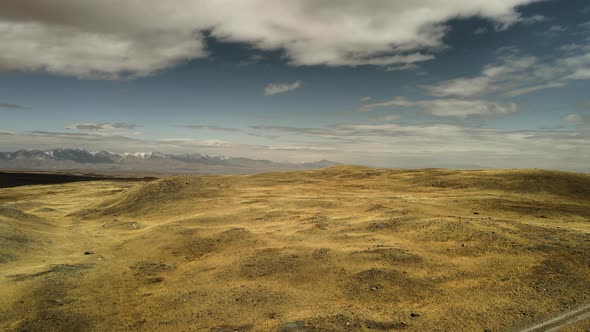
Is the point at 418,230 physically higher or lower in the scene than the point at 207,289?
higher

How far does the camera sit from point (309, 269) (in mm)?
14484

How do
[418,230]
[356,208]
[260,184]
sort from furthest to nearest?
1. [260,184]
2. [356,208]
3. [418,230]

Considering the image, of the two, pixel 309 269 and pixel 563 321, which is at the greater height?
pixel 563 321

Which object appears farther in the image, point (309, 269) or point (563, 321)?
point (309, 269)

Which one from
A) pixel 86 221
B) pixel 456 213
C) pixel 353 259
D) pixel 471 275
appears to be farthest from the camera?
pixel 86 221

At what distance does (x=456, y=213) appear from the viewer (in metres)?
23.4

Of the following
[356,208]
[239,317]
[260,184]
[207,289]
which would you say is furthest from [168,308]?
[260,184]

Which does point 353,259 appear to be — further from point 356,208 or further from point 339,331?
point 356,208

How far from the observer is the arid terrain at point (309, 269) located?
1037 cm

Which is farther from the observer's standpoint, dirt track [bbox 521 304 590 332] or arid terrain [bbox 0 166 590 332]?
arid terrain [bbox 0 166 590 332]

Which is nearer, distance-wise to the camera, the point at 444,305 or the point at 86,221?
the point at 444,305

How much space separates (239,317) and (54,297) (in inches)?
274

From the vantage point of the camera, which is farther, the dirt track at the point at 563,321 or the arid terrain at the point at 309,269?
the arid terrain at the point at 309,269

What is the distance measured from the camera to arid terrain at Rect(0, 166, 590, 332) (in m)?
10.4
